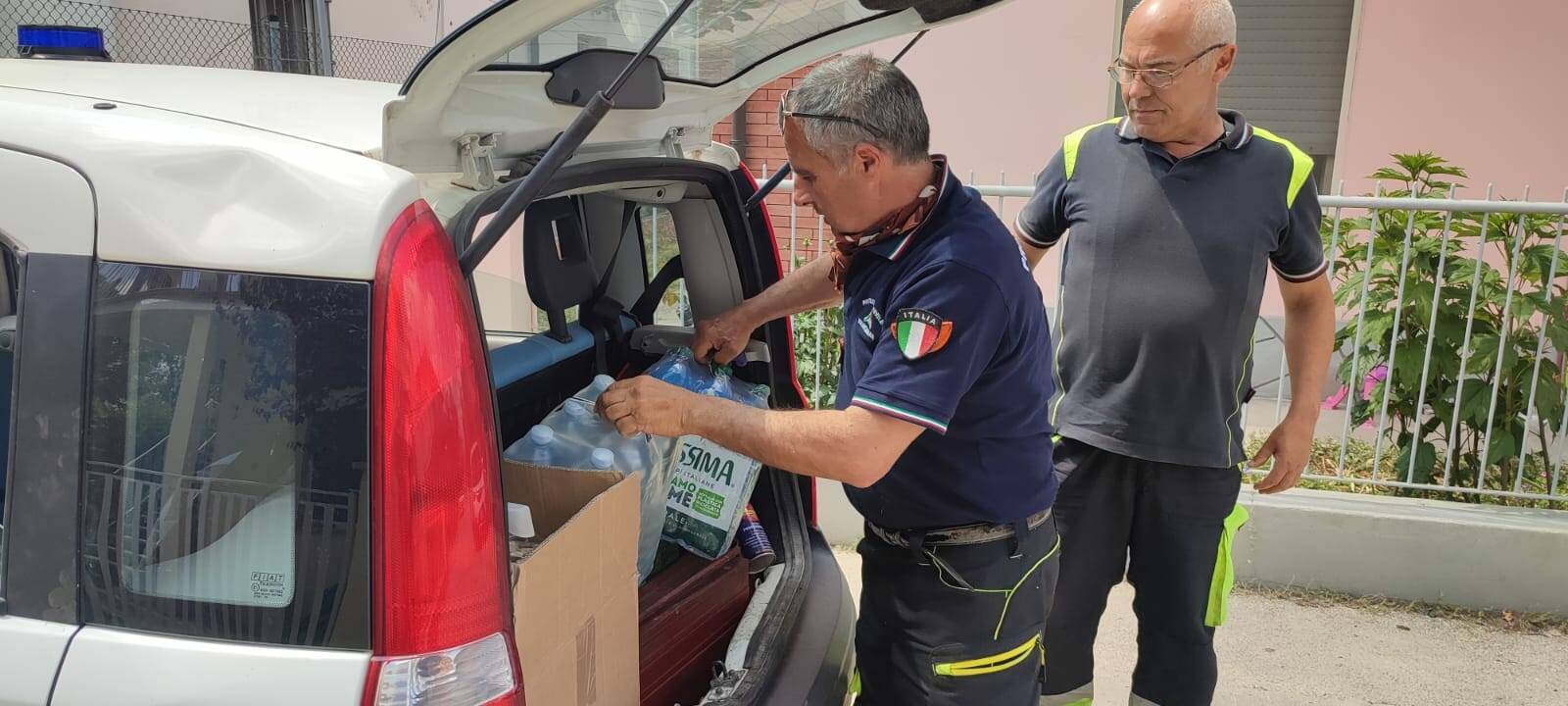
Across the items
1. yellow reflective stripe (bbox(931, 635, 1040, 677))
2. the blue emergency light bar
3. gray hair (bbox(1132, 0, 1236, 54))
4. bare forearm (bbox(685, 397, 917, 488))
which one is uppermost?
gray hair (bbox(1132, 0, 1236, 54))

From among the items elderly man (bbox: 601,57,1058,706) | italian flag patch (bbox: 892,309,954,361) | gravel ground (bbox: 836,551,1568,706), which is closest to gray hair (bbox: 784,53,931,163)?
elderly man (bbox: 601,57,1058,706)

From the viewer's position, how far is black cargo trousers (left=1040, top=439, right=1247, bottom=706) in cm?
245

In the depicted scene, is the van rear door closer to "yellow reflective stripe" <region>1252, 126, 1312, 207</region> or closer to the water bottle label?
the water bottle label

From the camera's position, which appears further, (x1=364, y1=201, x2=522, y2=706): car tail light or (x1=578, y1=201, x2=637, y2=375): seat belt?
(x1=578, y1=201, x2=637, y2=375): seat belt

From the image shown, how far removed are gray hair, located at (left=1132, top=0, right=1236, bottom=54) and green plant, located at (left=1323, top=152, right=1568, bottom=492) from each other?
1.91 meters

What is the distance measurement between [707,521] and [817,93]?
0.88m

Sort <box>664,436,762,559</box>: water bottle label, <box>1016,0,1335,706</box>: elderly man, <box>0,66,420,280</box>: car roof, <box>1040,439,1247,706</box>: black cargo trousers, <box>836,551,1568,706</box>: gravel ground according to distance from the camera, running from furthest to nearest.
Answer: <box>836,551,1568,706</box>: gravel ground < <box>1040,439,1247,706</box>: black cargo trousers < <box>1016,0,1335,706</box>: elderly man < <box>664,436,762,559</box>: water bottle label < <box>0,66,420,280</box>: car roof

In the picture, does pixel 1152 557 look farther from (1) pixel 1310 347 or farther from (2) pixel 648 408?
(2) pixel 648 408

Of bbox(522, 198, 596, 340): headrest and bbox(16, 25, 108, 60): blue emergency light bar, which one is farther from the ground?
bbox(16, 25, 108, 60): blue emergency light bar

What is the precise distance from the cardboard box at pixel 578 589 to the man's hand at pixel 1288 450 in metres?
1.56

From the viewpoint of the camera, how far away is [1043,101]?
21.9ft

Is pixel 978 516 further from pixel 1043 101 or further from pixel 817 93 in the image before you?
pixel 1043 101

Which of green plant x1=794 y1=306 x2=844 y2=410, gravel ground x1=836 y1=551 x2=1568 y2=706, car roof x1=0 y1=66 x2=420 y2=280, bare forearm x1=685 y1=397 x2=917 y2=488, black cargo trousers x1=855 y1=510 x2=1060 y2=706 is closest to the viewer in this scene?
car roof x1=0 y1=66 x2=420 y2=280

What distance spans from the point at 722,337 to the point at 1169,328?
0.95 meters
